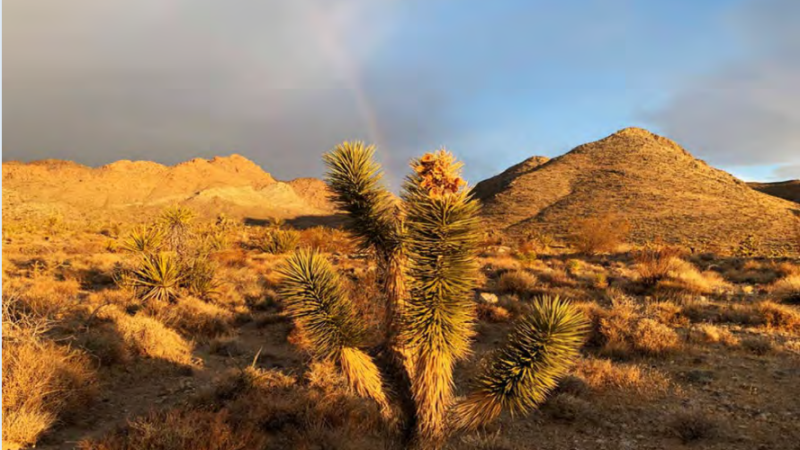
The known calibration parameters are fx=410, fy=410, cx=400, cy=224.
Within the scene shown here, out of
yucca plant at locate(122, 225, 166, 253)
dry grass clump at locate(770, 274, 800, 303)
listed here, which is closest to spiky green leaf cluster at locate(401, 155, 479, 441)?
dry grass clump at locate(770, 274, 800, 303)

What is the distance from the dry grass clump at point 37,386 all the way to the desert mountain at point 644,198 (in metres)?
34.7

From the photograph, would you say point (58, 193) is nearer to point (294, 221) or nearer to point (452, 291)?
point (294, 221)

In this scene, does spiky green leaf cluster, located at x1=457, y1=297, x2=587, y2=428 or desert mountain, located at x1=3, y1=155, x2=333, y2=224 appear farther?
desert mountain, located at x1=3, y1=155, x2=333, y2=224

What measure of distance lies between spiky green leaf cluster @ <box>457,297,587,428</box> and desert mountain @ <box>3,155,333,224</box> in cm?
6114

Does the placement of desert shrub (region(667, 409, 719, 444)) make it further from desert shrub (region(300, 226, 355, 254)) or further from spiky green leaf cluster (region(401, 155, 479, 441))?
desert shrub (region(300, 226, 355, 254))

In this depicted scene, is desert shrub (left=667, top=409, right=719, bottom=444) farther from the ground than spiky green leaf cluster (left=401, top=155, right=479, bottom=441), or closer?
closer

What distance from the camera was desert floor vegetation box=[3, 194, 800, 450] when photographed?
18.6ft

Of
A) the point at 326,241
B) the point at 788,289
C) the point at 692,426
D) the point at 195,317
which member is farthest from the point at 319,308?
the point at 326,241

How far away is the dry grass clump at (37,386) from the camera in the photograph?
523 centimetres

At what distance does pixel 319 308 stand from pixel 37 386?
467 centimetres

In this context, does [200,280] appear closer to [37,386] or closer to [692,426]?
[37,386]

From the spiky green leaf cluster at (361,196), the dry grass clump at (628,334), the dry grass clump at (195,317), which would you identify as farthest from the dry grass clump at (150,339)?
the dry grass clump at (628,334)

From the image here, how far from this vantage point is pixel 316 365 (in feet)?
25.6

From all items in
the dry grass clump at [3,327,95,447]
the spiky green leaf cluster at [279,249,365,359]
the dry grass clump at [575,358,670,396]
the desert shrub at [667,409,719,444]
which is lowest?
the desert shrub at [667,409,719,444]
